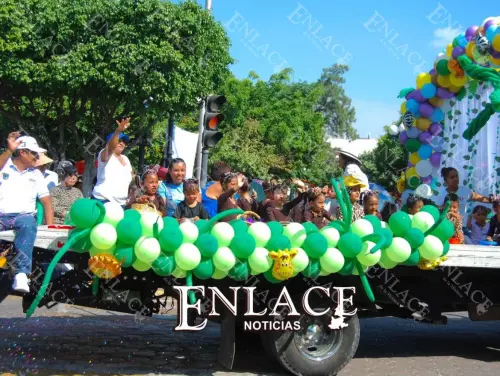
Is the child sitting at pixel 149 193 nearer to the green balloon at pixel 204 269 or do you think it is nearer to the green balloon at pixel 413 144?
the green balloon at pixel 204 269

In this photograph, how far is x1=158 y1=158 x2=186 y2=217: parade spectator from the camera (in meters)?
7.32

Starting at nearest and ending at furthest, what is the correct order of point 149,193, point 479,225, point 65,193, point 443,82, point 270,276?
point 270,276 → point 149,193 → point 65,193 → point 479,225 → point 443,82

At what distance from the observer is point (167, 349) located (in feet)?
23.9

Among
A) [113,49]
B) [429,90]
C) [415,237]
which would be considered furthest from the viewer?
[113,49]

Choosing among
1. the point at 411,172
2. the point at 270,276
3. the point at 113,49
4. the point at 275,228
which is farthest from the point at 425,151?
the point at 113,49

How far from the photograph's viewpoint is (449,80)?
11.0 m

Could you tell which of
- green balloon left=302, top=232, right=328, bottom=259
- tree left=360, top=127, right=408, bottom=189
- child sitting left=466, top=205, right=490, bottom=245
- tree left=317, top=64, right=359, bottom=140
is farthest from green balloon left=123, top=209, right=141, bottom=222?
tree left=317, top=64, right=359, bottom=140

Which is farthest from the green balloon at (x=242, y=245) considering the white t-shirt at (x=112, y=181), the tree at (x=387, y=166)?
the tree at (x=387, y=166)

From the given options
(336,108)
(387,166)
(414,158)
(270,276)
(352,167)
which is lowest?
(270,276)

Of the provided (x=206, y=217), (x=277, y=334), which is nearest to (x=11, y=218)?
(x=206, y=217)

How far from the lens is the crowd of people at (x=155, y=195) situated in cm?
577

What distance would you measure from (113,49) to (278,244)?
1642 cm

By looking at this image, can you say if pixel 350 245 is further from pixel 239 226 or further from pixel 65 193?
pixel 65 193

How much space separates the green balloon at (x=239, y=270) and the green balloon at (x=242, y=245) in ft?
0.24
